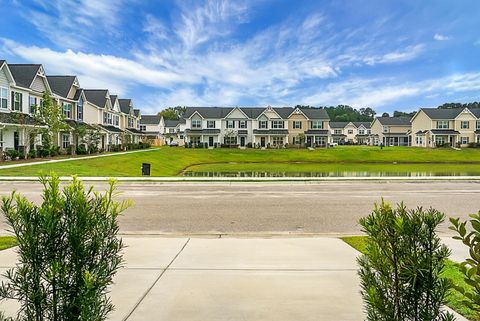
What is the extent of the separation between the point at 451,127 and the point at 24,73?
86.7 metres

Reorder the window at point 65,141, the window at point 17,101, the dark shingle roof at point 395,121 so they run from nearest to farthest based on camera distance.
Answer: the window at point 17,101 < the window at point 65,141 < the dark shingle roof at point 395,121

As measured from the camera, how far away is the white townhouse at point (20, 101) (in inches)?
1374

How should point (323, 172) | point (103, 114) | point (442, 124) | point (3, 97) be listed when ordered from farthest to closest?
point (442, 124), point (103, 114), point (3, 97), point (323, 172)

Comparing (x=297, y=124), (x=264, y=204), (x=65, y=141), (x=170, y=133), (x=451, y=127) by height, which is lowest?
(x=264, y=204)

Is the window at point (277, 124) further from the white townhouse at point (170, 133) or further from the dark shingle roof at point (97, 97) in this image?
the dark shingle roof at point (97, 97)

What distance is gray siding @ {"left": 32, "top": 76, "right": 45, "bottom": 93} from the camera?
42372mm

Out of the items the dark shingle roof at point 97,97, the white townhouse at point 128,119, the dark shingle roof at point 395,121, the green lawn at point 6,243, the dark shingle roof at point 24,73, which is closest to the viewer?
the green lawn at point 6,243

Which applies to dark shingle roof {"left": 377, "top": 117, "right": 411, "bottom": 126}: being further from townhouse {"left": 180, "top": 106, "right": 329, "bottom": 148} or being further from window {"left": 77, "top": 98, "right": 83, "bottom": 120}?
window {"left": 77, "top": 98, "right": 83, "bottom": 120}

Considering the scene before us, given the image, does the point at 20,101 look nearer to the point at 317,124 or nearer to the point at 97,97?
the point at 97,97

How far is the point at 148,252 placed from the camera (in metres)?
7.40

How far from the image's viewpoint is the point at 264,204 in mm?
14539

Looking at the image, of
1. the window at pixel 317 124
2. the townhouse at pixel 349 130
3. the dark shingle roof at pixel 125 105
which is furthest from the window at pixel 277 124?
the townhouse at pixel 349 130

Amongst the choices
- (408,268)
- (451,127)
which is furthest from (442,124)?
(408,268)

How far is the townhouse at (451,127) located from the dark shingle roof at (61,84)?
74.8 meters
